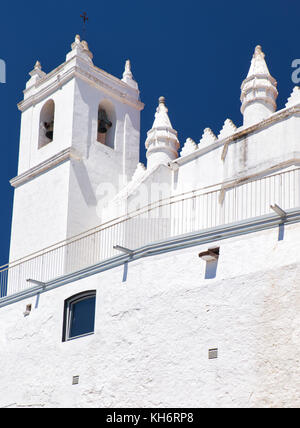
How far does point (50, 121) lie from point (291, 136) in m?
12.0

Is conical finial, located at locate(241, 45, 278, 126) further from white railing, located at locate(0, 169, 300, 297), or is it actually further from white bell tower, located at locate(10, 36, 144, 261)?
white bell tower, located at locate(10, 36, 144, 261)

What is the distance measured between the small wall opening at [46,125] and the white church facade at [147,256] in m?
0.06

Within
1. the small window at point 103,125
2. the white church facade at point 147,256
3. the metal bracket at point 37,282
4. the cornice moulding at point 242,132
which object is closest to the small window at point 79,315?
the white church facade at point 147,256

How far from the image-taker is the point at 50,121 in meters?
32.3

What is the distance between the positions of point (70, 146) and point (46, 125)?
3.38m

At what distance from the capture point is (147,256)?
19.9m

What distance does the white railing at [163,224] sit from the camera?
2297cm

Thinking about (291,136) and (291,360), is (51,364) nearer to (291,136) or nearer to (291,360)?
(291,360)

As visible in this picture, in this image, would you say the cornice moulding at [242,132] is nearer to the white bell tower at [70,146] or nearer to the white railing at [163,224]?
the white railing at [163,224]

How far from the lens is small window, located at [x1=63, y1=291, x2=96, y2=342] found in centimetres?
2097

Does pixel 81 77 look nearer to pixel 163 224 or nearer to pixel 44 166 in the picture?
pixel 44 166

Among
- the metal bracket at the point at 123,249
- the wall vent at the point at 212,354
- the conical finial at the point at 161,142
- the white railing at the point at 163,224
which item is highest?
the conical finial at the point at 161,142

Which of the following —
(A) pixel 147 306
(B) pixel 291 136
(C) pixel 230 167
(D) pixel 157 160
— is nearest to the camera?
(A) pixel 147 306
